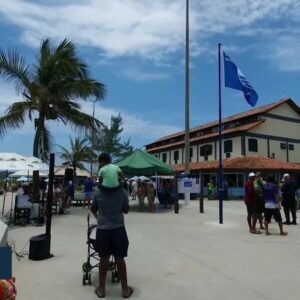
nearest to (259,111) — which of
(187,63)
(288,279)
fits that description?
(187,63)

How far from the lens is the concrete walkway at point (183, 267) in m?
6.35

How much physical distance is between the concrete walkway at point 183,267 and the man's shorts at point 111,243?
60 cm

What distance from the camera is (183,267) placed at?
316 inches

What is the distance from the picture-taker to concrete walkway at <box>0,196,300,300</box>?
20.8 feet

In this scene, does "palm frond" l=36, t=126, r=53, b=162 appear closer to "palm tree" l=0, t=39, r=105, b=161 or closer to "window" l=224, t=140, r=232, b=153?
"palm tree" l=0, t=39, r=105, b=161

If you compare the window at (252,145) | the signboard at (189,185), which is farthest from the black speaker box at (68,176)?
the window at (252,145)

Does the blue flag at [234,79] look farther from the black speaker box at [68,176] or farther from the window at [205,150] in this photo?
the window at [205,150]

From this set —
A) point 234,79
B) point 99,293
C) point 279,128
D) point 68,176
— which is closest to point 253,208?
point 234,79

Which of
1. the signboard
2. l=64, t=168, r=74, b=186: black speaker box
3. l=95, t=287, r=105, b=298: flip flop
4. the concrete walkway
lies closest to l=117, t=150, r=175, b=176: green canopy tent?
the signboard

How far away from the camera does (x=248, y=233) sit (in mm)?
12766

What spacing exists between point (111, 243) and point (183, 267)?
2.29 m

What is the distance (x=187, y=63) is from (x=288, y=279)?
20.9m

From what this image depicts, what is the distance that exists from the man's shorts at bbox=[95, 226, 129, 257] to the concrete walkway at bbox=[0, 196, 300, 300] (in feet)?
1.97

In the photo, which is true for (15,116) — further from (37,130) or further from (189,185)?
(189,185)
